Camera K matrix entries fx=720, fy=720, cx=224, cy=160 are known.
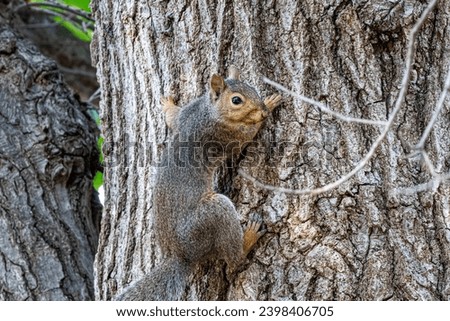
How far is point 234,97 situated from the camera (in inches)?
120

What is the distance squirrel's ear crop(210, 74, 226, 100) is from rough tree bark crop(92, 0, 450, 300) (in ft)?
0.15

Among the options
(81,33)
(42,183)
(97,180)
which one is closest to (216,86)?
(42,183)

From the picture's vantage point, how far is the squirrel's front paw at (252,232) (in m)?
2.55

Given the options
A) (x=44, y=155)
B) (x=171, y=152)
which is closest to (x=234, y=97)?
(x=171, y=152)

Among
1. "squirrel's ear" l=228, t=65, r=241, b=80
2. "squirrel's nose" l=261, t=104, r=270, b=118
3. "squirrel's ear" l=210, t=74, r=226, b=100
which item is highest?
"squirrel's ear" l=228, t=65, r=241, b=80

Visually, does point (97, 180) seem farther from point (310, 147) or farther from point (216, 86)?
point (310, 147)

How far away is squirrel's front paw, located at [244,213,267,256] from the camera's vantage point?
2551 millimetres

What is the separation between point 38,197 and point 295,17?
1621mm

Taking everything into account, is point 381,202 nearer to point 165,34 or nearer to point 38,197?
point 165,34

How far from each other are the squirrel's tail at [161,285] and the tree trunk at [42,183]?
0.85 metres

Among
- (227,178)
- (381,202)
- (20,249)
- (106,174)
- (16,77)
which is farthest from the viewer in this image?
(16,77)

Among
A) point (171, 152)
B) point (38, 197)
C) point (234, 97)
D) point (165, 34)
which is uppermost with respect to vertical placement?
point (165, 34)

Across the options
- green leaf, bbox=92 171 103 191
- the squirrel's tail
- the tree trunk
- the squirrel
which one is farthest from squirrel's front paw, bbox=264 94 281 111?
green leaf, bbox=92 171 103 191

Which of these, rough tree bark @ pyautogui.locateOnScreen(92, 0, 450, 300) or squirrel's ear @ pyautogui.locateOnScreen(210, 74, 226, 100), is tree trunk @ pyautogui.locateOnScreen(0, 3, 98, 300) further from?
squirrel's ear @ pyautogui.locateOnScreen(210, 74, 226, 100)
